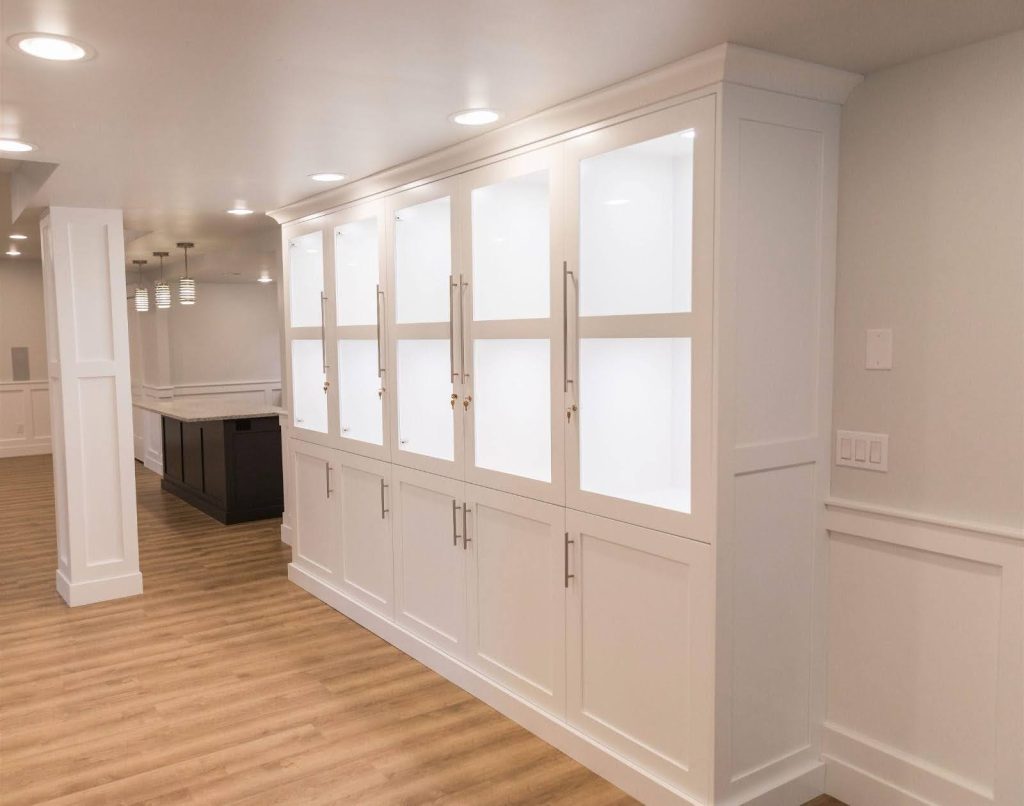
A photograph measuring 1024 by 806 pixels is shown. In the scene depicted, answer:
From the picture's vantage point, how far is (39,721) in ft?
10.9

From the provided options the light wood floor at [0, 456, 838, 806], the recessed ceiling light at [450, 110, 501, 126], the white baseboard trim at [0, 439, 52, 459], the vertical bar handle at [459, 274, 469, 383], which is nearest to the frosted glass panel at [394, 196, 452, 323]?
the vertical bar handle at [459, 274, 469, 383]

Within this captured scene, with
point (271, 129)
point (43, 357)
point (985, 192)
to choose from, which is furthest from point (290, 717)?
point (43, 357)

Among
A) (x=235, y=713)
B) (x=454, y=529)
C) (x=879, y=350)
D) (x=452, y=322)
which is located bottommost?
(x=235, y=713)

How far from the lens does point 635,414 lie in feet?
9.36

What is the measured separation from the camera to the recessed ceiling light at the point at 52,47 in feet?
6.68

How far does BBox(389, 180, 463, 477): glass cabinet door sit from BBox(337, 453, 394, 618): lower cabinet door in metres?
0.30

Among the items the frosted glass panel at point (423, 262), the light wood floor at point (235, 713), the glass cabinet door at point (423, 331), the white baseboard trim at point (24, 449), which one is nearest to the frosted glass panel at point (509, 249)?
the glass cabinet door at point (423, 331)

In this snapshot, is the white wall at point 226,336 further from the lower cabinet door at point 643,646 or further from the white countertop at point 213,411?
the lower cabinet door at point 643,646

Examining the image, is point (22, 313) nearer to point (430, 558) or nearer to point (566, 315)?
point (430, 558)

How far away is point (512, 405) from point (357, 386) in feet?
4.53

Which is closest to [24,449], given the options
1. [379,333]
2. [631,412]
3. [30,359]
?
[30,359]

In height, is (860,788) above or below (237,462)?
below

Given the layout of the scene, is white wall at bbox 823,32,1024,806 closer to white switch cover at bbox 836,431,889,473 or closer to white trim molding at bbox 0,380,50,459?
white switch cover at bbox 836,431,889,473

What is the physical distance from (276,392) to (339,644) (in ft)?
23.1
